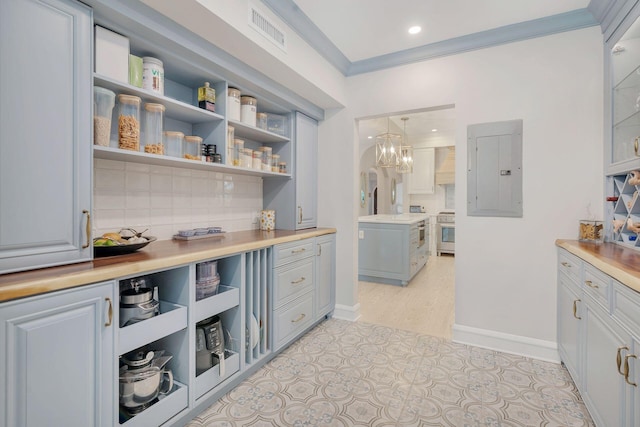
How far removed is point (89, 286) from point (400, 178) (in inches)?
296

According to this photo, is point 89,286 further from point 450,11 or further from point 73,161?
point 450,11

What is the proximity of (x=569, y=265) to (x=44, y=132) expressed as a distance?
2.96m

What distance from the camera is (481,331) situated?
106 inches

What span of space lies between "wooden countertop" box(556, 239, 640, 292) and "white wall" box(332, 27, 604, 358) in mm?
361

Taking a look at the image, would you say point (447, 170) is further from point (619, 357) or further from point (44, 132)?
point (44, 132)

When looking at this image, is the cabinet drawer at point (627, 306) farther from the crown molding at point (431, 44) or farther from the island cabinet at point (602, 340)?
the crown molding at point (431, 44)

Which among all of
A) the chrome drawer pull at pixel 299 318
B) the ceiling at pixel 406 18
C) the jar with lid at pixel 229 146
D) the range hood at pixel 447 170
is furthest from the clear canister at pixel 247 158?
the range hood at pixel 447 170

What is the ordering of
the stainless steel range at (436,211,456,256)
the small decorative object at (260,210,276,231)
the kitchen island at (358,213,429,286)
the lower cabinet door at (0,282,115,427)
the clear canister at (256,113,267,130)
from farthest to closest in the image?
the stainless steel range at (436,211,456,256), the kitchen island at (358,213,429,286), the small decorative object at (260,210,276,231), the clear canister at (256,113,267,130), the lower cabinet door at (0,282,115,427)

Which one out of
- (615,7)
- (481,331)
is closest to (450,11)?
(615,7)

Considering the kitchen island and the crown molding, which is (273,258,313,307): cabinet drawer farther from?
the kitchen island

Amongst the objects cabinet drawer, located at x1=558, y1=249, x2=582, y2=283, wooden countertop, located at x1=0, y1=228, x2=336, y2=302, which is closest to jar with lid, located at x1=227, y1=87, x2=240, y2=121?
wooden countertop, located at x1=0, y1=228, x2=336, y2=302

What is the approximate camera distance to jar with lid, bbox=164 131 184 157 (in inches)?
80.6

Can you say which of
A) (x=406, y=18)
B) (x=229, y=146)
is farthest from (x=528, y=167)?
(x=229, y=146)

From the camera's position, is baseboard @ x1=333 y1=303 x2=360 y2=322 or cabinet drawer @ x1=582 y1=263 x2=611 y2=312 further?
baseboard @ x1=333 y1=303 x2=360 y2=322
